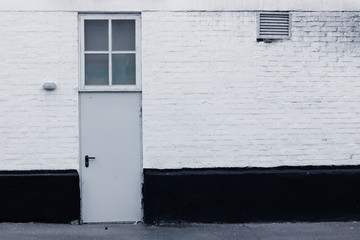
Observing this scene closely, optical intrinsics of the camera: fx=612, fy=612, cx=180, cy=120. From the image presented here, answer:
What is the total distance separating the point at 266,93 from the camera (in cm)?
980

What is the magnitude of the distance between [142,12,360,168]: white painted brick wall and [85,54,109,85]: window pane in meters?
0.64

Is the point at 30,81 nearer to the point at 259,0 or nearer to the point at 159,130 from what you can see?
the point at 159,130

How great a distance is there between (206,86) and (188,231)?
2284 millimetres

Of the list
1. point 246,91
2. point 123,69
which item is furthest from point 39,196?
point 246,91

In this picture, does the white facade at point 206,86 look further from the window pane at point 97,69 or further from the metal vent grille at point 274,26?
the window pane at point 97,69

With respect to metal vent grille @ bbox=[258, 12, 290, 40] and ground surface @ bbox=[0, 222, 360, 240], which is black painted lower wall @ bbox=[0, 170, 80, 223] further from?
metal vent grille @ bbox=[258, 12, 290, 40]

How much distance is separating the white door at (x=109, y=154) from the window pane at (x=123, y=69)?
0.24m

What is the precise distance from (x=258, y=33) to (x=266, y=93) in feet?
3.17

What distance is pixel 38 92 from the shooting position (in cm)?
958

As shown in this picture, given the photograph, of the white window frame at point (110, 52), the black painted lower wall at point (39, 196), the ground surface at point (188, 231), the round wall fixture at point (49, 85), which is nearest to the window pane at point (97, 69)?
the white window frame at point (110, 52)

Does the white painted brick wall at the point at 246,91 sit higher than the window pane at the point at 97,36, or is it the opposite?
the window pane at the point at 97,36

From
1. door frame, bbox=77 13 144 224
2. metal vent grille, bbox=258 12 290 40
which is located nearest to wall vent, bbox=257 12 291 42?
metal vent grille, bbox=258 12 290 40

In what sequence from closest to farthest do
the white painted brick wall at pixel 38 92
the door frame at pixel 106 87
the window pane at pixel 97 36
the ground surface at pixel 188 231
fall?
the ground surface at pixel 188 231, the white painted brick wall at pixel 38 92, the door frame at pixel 106 87, the window pane at pixel 97 36

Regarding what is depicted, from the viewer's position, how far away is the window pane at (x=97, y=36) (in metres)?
9.77
